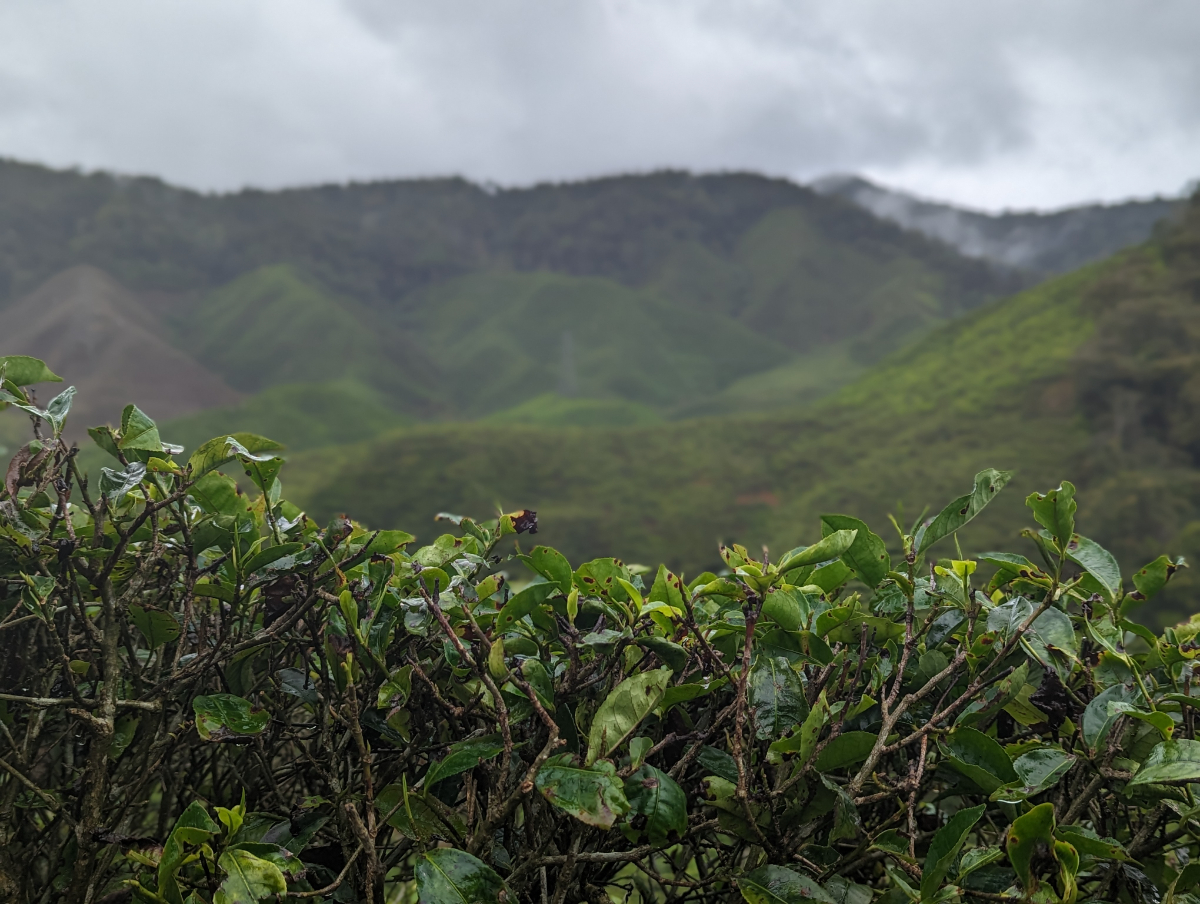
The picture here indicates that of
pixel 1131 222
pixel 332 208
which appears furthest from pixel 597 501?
pixel 1131 222

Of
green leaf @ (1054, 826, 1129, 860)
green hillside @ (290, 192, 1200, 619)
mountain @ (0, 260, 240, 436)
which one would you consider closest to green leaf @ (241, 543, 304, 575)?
green leaf @ (1054, 826, 1129, 860)

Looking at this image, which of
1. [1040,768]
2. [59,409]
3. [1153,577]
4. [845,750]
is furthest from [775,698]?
[59,409]

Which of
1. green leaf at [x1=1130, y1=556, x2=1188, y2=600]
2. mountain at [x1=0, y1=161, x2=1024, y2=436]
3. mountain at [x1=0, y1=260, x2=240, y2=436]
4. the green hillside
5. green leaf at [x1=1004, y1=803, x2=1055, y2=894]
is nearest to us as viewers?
green leaf at [x1=1004, y1=803, x2=1055, y2=894]

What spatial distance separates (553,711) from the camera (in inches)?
39.6

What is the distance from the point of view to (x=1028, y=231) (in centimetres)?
11569

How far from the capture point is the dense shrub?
92 cm

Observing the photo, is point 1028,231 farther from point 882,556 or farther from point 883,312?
point 882,556

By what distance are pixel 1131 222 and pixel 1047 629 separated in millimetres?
136302

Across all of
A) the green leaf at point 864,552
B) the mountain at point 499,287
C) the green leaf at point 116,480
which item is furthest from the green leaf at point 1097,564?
the mountain at point 499,287

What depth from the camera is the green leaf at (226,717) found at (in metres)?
1.02

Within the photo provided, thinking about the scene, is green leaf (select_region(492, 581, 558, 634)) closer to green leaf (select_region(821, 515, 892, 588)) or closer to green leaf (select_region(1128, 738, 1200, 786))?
green leaf (select_region(821, 515, 892, 588))

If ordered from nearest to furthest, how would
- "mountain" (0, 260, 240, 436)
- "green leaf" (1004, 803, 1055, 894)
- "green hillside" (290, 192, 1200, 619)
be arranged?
"green leaf" (1004, 803, 1055, 894)
"green hillside" (290, 192, 1200, 619)
"mountain" (0, 260, 240, 436)

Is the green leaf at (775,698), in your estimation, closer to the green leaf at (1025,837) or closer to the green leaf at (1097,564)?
the green leaf at (1025,837)

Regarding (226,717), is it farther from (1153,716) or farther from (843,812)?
(1153,716)
